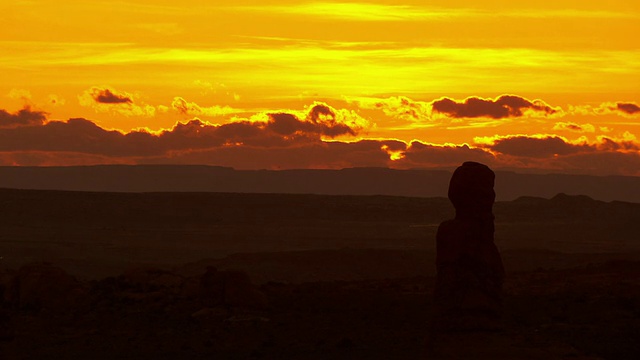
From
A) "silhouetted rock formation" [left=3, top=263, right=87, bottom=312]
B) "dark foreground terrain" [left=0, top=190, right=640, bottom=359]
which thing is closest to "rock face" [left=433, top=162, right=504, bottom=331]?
"dark foreground terrain" [left=0, top=190, right=640, bottom=359]

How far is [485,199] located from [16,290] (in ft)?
64.1

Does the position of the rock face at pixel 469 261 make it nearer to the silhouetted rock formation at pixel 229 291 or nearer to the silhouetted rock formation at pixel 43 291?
the silhouetted rock formation at pixel 229 291

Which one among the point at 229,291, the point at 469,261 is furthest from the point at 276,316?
the point at 469,261

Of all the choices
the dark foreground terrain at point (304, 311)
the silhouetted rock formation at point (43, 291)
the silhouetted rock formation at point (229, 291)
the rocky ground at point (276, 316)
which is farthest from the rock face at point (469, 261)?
the silhouetted rock formation at point (43, 291)

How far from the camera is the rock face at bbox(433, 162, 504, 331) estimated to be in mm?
32125

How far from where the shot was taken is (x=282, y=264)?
2906 inches

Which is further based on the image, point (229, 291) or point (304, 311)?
point (229, 291)

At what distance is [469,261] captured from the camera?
3216 centimetres

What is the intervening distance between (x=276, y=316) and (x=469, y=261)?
36.8ft

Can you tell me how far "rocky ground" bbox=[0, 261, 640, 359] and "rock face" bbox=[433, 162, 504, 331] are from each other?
5.29ft

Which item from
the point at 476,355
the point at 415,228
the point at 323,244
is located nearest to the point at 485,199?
the point at 476,355

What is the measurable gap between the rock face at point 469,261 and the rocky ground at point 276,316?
1.61 meters

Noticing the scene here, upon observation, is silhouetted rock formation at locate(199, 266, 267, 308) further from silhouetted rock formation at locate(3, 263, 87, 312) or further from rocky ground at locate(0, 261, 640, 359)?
silhouetted rock formation at locate(3, 263, 87, 312)

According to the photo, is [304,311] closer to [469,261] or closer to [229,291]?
[229,291]
